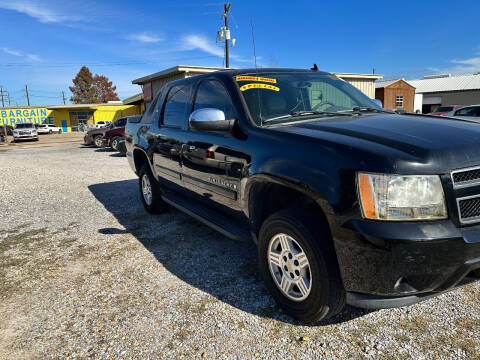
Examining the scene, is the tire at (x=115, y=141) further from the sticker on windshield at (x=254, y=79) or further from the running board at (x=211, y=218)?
the sticker on windshield at (x=254, y=79)

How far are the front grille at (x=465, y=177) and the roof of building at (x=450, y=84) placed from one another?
176 feet

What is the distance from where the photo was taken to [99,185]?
805cm

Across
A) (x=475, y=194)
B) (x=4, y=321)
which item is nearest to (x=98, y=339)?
(x=4, y=321)

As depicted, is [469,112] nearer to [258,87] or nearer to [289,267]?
[258,87]

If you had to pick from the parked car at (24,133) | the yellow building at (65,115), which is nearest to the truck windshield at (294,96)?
A: the parked car at (24,133)

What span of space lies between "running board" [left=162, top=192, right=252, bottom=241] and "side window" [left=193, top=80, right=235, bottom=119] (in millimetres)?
983

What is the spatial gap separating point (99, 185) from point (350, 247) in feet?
23.9

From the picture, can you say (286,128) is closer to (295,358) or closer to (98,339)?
(295,358)

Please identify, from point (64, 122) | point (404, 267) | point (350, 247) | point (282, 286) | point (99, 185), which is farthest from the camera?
point (64, 122)

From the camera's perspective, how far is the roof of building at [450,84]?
4691 cm

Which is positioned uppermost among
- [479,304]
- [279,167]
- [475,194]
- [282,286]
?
[279,167]

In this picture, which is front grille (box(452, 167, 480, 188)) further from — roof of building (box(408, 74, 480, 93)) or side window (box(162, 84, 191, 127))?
roof of building (box(408, 74, 480, 93))

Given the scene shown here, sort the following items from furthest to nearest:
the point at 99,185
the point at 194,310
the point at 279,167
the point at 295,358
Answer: the point at 99,185, the point at 194,310, the point at 279,167, the point at 295,358

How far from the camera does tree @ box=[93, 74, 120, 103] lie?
76312mm
